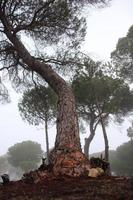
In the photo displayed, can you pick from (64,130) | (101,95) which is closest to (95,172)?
(64,130)

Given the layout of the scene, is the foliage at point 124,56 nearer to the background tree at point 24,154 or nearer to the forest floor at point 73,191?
the forest floor at point 73,191

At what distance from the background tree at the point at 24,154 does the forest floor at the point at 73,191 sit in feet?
154

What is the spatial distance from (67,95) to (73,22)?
427cm

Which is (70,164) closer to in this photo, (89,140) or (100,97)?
(100,97)

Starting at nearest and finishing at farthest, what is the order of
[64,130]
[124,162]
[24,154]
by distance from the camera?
[64,130] → [124,162] → [24,154]

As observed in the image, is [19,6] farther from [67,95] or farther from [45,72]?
[67,95]

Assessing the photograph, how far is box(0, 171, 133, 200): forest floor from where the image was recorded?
457cm

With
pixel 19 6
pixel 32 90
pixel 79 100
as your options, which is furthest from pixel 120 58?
pixel 19 6

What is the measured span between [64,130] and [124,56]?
1974cm

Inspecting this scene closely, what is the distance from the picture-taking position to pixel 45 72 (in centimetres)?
946

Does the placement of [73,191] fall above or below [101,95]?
below

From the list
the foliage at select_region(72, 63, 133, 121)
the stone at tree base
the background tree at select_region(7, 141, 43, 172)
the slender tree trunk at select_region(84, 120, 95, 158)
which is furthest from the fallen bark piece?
the background tree at select_region(7, 141, 43, 172)

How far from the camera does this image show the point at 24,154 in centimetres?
5422

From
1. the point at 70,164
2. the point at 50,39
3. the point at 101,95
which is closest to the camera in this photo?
the point at 70,164
